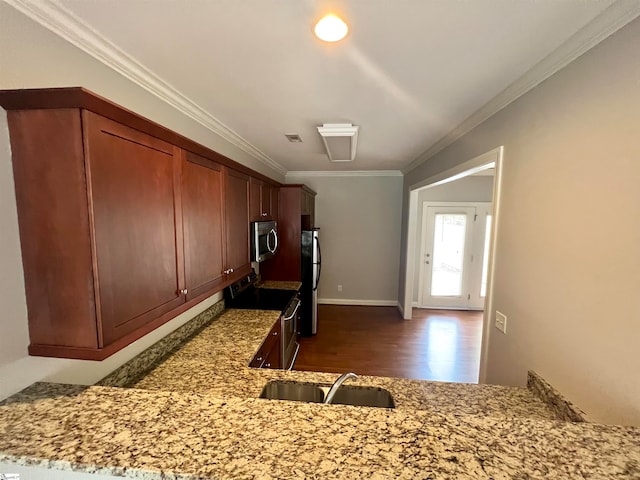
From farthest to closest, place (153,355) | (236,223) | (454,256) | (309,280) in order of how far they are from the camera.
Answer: (454,256) → (309,280) → (236,223) → (153,355)

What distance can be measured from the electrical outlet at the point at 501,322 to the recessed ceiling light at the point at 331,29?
183cm

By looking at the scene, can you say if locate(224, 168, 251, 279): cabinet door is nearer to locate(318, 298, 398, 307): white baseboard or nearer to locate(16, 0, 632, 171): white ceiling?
locate(16, 0, 632, 171): white ceiling

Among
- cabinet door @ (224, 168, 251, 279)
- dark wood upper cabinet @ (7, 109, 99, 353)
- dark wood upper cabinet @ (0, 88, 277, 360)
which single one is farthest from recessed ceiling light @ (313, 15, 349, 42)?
cabinet door @ (224, 168, 251, 279)

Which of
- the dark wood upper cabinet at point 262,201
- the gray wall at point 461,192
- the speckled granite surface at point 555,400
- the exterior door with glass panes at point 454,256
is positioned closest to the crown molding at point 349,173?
the gray wall at point 461,192

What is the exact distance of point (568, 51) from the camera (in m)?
1.20

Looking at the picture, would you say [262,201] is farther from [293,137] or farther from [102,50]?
[102,50]

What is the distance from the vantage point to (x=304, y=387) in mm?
1338

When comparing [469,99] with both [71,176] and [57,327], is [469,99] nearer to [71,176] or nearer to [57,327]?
[71,176]

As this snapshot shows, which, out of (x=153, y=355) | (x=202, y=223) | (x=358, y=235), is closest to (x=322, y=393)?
(x=153, y=355)

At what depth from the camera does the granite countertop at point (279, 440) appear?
671 millimetres

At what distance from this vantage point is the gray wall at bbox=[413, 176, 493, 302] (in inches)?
195

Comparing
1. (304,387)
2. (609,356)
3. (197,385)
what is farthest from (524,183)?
(197,385)

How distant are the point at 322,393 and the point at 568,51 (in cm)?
196

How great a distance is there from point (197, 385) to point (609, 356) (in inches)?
71.2
